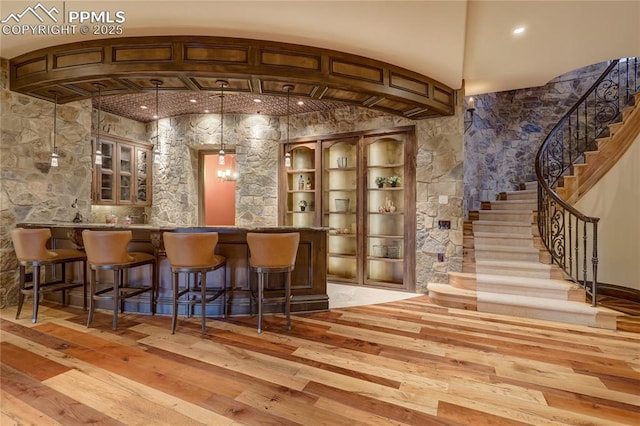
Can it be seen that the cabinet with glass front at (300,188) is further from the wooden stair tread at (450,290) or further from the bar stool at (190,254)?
the bar stool at (190,254)

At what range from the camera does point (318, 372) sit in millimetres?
2275

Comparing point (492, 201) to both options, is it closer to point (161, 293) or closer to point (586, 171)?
point (586, 171)

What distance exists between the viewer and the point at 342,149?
5.44 meters

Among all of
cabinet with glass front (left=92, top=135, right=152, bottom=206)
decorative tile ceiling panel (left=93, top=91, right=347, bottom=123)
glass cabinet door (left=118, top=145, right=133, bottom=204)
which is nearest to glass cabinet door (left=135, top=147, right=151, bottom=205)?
cabinet with glass front (left=92, top=135, right=152, bottom=206)

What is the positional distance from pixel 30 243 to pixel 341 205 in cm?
413

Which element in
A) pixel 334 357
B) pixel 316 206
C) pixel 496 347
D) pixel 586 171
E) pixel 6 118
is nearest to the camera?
pixel 334 357

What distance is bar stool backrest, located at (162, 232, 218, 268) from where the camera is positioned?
291 centimetres

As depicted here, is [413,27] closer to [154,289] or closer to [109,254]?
[109,254]

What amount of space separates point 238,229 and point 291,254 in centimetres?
70

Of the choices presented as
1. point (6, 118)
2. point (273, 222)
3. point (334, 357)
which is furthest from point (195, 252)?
point (6, 118)

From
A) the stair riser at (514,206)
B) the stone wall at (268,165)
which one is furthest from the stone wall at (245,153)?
the stair riser at (514,206)

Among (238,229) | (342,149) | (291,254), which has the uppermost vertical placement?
(342,149)

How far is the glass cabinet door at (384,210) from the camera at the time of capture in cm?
496

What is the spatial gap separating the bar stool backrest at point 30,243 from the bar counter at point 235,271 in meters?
0.29
